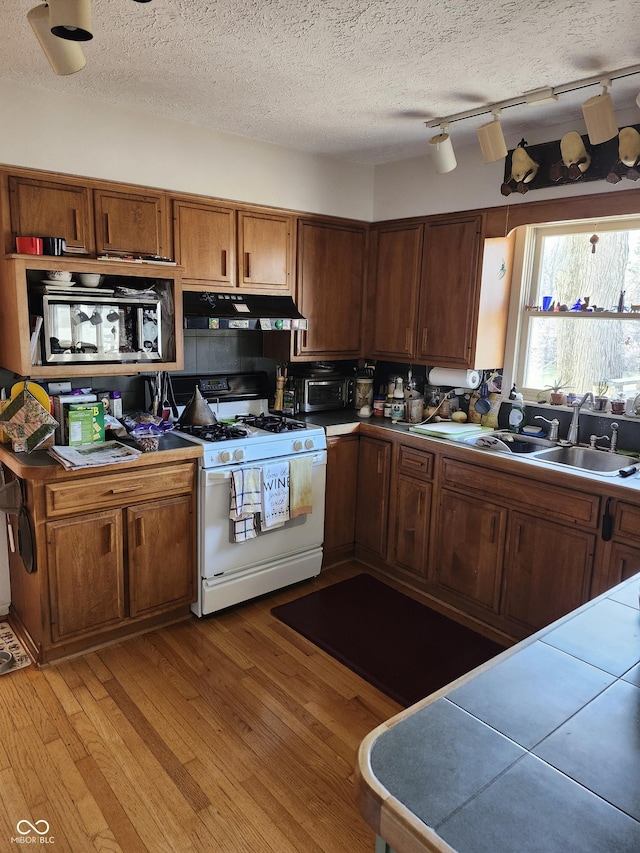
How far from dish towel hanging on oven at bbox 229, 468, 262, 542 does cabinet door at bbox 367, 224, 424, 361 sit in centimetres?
136

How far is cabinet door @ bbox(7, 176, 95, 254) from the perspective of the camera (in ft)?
8.73

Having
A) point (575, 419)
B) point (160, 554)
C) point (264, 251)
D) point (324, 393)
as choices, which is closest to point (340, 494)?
point (324, 393)

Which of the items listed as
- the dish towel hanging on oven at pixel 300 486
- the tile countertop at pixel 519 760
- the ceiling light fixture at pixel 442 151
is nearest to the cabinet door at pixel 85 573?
the dish towel hanging on oven at pixel 300 486

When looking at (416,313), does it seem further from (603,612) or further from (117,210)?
(603,612)

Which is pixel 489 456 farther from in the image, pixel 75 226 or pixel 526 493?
pixel 75 226

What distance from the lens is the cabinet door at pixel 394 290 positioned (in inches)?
147

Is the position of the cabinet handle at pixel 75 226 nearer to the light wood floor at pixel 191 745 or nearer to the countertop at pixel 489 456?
the countertop at pixel 489 456

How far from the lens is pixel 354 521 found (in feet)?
12.6

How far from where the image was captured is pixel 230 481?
9.91 ft

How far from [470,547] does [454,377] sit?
41.5 inches

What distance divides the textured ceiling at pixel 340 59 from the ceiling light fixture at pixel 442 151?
0.36ft

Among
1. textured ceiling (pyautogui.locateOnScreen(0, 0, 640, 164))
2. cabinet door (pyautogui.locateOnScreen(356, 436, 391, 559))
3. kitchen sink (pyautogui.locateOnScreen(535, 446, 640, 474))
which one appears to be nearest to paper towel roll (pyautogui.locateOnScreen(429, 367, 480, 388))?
cabinet door (pyautogui.locateOnScreen(356, 436, 391, 559))

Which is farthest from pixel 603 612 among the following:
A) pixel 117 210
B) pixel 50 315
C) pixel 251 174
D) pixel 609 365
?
pixel 251 174

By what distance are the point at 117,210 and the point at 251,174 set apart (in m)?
0.84
